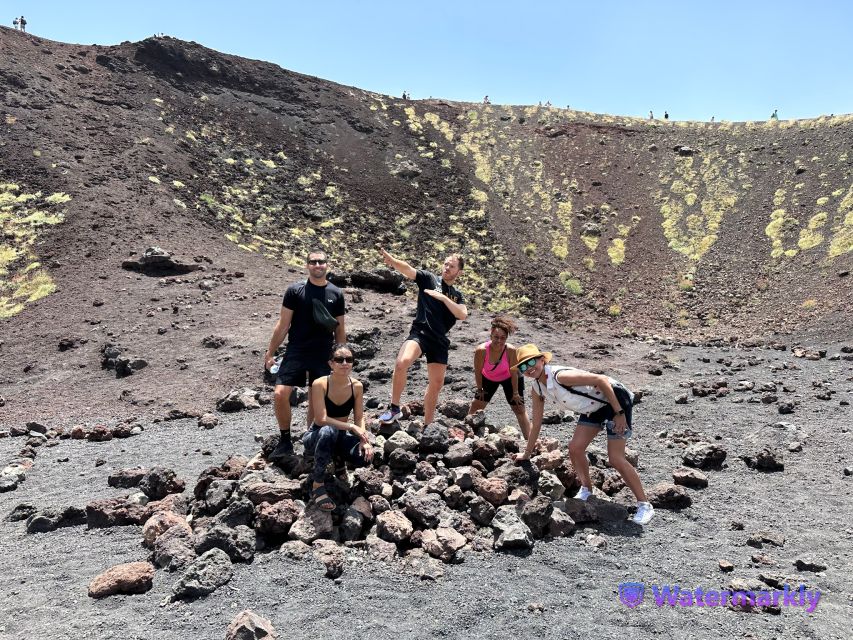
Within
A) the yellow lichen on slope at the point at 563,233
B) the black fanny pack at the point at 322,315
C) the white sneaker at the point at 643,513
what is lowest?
the white sneaker at the point at 643,513

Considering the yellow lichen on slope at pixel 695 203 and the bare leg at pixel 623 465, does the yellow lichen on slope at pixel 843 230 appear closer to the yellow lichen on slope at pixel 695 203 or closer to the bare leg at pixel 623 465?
the yellow lichen on slope at pixel 695 203

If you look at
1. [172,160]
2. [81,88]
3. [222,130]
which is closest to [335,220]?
[172,160]

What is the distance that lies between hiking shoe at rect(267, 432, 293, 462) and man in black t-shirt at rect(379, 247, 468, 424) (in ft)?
3.74

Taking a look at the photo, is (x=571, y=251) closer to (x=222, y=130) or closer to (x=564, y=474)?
(x=222, y=130)

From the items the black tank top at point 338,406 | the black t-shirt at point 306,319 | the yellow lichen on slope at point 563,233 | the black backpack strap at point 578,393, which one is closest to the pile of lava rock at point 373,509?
the black tank top at point 338,406

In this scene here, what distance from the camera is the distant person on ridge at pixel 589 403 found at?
17.6ft

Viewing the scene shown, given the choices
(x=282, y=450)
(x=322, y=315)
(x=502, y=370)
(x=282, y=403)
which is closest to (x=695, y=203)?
(x=502, y=370)

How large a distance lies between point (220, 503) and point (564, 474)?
137 inches

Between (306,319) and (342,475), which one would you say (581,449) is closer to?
(342,475)

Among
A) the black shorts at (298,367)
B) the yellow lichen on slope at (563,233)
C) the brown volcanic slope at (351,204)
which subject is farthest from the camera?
the yellow lichen on slope at (563,233)

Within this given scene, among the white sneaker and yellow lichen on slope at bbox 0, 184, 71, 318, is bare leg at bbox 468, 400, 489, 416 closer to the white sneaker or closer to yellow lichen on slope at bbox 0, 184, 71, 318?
the white sneaker

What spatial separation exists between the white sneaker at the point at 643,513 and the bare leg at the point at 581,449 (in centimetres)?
51

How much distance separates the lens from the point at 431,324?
6.73 metres

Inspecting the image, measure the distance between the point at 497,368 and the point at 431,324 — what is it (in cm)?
101
